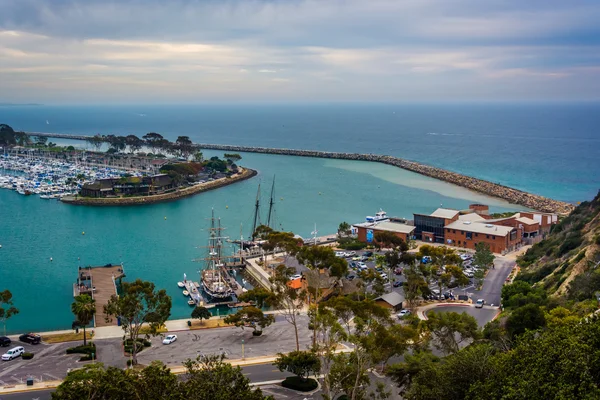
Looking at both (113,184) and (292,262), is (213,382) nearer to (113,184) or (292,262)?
(292,262)

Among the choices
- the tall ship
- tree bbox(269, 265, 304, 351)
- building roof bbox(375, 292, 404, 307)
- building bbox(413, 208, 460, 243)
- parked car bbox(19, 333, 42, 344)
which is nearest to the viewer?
tree bbox(269, 265, 304, 351)

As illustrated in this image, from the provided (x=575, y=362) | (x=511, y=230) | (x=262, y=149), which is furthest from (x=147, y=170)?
(x=575, y=362)

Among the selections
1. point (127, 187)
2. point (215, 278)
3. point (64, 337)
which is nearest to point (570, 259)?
point (215, 278)

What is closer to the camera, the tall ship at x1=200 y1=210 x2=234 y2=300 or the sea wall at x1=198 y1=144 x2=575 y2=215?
the tall ship at x1=200 y1=210 x2=234 y2=300

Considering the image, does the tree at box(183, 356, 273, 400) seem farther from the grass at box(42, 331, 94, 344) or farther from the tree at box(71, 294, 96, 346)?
the grass at box(42, 331, 94, 344)

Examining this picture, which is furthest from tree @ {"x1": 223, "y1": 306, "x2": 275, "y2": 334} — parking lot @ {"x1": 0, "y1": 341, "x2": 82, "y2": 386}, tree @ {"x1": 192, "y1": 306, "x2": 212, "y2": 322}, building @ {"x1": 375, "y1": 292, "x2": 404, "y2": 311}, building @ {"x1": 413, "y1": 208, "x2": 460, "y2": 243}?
building @ {"x1": 413, "y1": 208, "x2": 460, "y2": 243}
